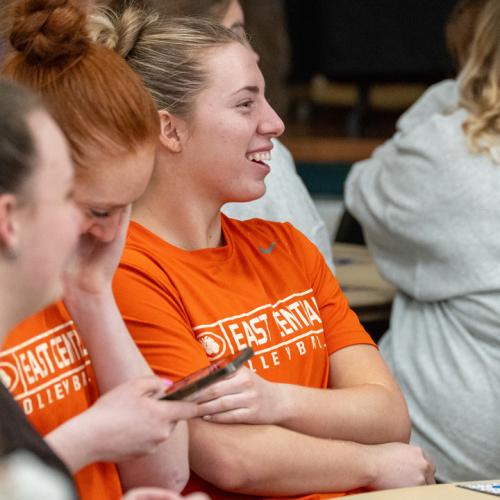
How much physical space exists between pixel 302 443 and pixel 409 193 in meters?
0.99

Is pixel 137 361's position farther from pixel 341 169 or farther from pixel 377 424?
pixel 341 169

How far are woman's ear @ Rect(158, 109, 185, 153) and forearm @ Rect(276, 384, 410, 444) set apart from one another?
0.42m

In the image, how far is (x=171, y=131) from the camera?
1.74 metres

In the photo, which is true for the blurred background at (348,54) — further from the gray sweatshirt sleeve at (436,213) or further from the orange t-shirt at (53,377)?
→ the orange t-shirt at (53,377)

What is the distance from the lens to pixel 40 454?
3.67 ft

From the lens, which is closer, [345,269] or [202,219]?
[202,219]

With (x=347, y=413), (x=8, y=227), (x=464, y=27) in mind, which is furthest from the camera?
(x=464, y=27)

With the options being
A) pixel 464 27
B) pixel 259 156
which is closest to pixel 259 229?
pixel 259 156

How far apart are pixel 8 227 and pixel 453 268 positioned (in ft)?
5.08

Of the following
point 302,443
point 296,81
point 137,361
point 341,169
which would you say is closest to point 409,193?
point 302,443

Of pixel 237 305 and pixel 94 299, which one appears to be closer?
pixel 94 299

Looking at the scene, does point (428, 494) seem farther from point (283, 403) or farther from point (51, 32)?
point (51, 32)

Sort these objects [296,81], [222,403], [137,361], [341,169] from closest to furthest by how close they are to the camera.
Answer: [137,361] < [222,403] < [341,169] < [296,81]

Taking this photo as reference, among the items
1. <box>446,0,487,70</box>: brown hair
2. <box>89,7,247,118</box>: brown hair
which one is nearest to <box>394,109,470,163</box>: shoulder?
<box>446,0,487,70</box>: brown hair
